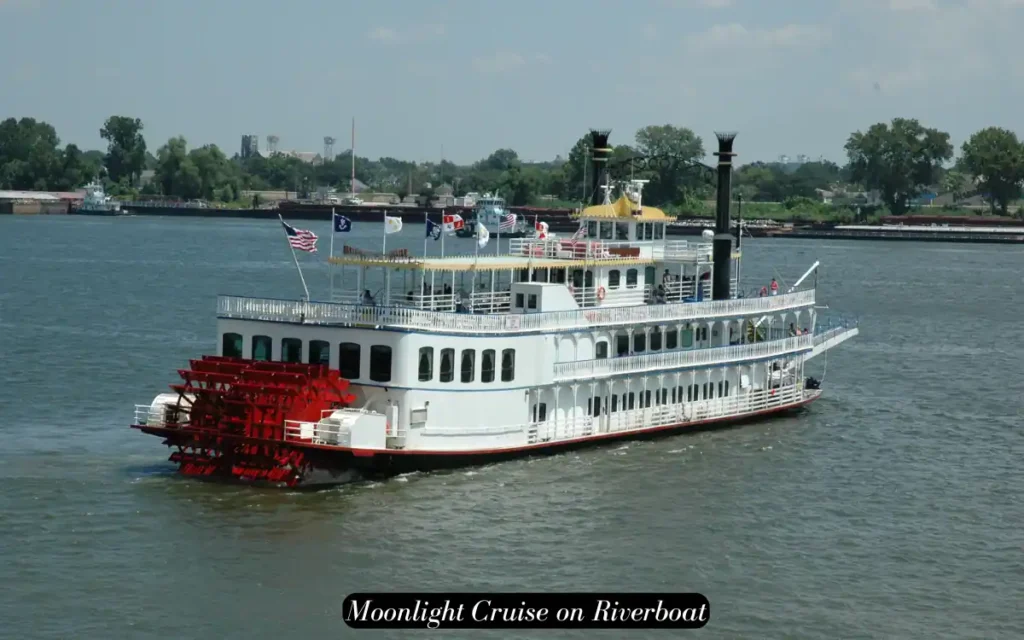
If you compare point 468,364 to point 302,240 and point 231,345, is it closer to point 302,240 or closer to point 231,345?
point 302,240

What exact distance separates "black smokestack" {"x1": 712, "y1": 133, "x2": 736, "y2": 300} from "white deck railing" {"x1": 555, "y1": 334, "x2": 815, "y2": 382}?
233 cm

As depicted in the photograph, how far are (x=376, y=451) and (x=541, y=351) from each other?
20.3 ft

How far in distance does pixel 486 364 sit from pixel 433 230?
14.1ft

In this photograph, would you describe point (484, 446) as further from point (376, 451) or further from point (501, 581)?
point (501, 581)

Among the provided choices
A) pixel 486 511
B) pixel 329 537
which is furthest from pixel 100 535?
pixel 486 511

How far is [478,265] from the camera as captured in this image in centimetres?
4069

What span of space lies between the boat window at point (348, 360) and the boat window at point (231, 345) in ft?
10.1

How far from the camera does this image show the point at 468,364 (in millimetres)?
38406

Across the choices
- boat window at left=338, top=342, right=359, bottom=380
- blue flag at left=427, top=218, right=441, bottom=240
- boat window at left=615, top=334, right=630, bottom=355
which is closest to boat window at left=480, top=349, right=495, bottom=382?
boat window at left=338, top=342, right=359, bottom=380

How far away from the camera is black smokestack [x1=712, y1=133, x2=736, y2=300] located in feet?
161

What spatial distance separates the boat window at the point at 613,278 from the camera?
1791 inches

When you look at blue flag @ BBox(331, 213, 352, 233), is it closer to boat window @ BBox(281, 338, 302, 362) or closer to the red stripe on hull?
boat window @ BBox(281, 338, 302, 362)

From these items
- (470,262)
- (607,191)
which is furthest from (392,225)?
(607,191)

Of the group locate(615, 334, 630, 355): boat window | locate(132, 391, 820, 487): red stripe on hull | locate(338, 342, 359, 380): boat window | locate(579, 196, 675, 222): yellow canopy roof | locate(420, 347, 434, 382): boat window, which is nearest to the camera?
locate(132, 391, 820, 487): red stripe on hull
